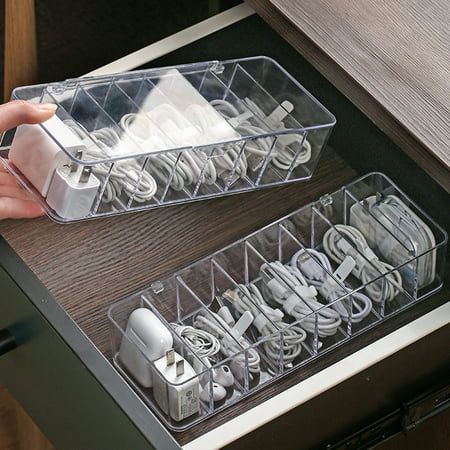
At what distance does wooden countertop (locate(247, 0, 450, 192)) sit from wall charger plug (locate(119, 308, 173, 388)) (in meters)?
0.29

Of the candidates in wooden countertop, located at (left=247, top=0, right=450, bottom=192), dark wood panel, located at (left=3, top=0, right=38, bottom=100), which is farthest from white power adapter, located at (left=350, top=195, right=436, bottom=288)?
dark wood panel, located at (left=3, top=0, right=38, bottom=100)

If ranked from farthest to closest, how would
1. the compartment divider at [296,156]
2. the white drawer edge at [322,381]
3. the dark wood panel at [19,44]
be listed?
the dark wood panel at [19,44]
the compartment divider at [296,156]
the white drawer edge at [322,381]

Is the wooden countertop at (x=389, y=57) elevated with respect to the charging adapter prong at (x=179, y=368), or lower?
elevated

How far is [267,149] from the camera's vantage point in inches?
52.4

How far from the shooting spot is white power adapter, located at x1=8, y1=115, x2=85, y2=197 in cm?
122

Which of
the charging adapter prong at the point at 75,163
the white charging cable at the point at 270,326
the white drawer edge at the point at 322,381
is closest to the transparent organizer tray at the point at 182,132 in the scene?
the charging adapter prong at the point at 75,163

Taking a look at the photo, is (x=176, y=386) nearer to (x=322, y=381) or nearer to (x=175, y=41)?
(x=322, y=381)

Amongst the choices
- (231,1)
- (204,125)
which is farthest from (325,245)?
(231,1)

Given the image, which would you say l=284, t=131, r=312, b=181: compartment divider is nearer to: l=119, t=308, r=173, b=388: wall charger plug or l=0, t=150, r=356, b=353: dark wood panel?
l=0, t=150, r=356, b=353: dark wood panel

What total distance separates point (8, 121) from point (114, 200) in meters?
0.13

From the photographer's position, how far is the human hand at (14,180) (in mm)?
1215

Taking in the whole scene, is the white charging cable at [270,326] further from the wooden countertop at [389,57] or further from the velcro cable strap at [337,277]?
the wooden countertop at [389,57]

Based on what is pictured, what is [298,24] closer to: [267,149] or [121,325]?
[267,149]

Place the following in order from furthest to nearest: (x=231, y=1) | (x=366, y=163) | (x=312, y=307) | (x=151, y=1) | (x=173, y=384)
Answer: (x=151, y=1), (x=231, y=1), (x=366, y=163), (x=312, y=307), (x=173, y=384)
